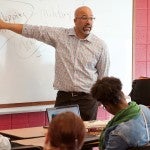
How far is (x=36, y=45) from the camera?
3.87m

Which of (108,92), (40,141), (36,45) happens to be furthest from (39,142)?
(36,45)

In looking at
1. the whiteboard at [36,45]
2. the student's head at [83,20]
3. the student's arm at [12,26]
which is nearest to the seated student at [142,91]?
the whiteboard at [36,45]

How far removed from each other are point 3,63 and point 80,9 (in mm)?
817

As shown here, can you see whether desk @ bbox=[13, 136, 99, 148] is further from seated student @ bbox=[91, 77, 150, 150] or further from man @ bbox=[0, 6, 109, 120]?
man @ bbox=[0, 6, 109, 120]

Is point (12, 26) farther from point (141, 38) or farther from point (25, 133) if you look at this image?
point (141, 38)

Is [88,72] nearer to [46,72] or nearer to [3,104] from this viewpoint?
[46,72]

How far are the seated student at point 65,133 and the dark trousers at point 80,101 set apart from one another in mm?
1894

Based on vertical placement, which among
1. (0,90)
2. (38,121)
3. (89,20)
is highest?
(89,20)

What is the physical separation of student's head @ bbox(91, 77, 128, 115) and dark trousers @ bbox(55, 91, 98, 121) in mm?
1232

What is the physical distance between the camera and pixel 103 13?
4.30m

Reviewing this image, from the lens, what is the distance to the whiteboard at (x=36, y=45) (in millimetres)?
3686

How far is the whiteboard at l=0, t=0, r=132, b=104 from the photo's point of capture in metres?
3.69

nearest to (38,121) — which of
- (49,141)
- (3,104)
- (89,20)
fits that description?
(3,104)

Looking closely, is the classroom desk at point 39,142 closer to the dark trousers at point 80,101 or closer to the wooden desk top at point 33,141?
the wooden desk top at point 33,141
